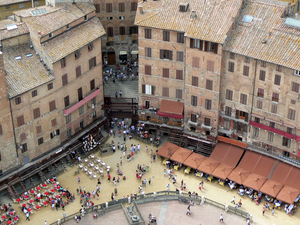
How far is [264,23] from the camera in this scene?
4166 inches

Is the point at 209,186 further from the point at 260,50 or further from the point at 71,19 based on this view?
the point at 71,19

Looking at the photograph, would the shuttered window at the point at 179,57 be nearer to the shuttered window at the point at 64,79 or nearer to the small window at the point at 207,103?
the small window at the point at 207,103

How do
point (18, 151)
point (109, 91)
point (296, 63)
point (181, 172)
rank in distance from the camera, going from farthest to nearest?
point (109, 91) → point (181, 172) → point (18, 151) → point (296, 63)

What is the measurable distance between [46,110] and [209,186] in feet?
105

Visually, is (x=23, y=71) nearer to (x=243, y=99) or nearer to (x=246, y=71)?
(x=246, y=71)

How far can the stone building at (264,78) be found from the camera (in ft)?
338

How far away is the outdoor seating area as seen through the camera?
374ft

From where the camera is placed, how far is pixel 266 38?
4119 inches

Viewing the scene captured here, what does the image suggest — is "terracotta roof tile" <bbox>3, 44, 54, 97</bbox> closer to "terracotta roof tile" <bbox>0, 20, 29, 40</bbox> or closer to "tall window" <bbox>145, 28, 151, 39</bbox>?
"terracotta roof tile" <bbox>0, 20, 29, 40</bbox>

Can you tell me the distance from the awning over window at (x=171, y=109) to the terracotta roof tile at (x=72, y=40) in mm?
17933

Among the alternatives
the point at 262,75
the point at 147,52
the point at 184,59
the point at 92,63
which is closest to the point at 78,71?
the point at 92,63

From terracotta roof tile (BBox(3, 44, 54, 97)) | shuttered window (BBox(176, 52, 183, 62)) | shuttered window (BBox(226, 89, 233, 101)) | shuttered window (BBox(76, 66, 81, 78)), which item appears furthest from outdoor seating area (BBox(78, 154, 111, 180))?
shuttered window (BBox(226, 89, 233, 101))

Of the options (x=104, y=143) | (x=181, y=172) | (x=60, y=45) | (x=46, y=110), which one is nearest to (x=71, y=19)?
(x=60, y=45)

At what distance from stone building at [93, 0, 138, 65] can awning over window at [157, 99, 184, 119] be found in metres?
→ 24.4
